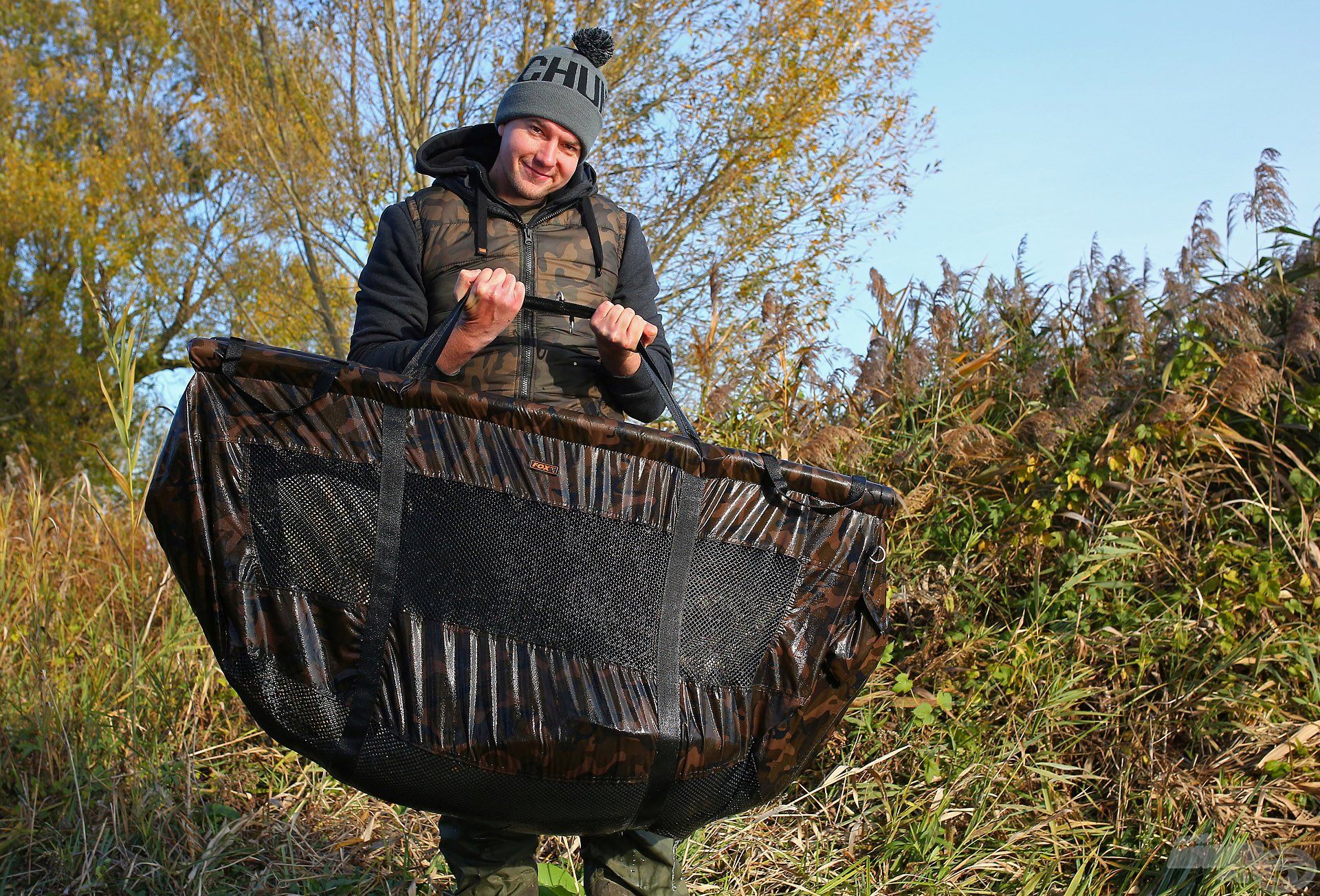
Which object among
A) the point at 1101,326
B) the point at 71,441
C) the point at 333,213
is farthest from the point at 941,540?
the point at 71,441

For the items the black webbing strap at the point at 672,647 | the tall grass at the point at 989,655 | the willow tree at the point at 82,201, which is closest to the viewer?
the black webbing strap at the point at 672,647

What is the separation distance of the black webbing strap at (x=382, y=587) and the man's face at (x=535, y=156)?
74 cm

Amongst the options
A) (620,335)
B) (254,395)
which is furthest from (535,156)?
(254,395)

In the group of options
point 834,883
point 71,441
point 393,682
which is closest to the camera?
point 393,682

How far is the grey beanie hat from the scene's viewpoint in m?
2.28

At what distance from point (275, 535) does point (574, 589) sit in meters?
0.50

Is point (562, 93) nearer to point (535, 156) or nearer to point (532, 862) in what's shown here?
point (535, 156)

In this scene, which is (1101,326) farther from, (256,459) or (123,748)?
(123,748)

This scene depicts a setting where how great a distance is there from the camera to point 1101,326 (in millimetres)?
4324

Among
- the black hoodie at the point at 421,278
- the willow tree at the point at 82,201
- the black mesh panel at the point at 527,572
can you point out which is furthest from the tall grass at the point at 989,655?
the willow tree at the point at 82,201

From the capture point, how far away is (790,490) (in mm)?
1938

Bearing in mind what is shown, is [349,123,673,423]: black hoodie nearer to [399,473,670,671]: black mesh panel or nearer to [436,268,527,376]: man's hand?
[436,268,527,376]: man's hand

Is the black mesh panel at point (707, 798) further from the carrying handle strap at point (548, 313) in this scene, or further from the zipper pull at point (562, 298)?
the zipper pull at point (562, 298)

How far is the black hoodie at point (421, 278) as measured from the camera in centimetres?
221
